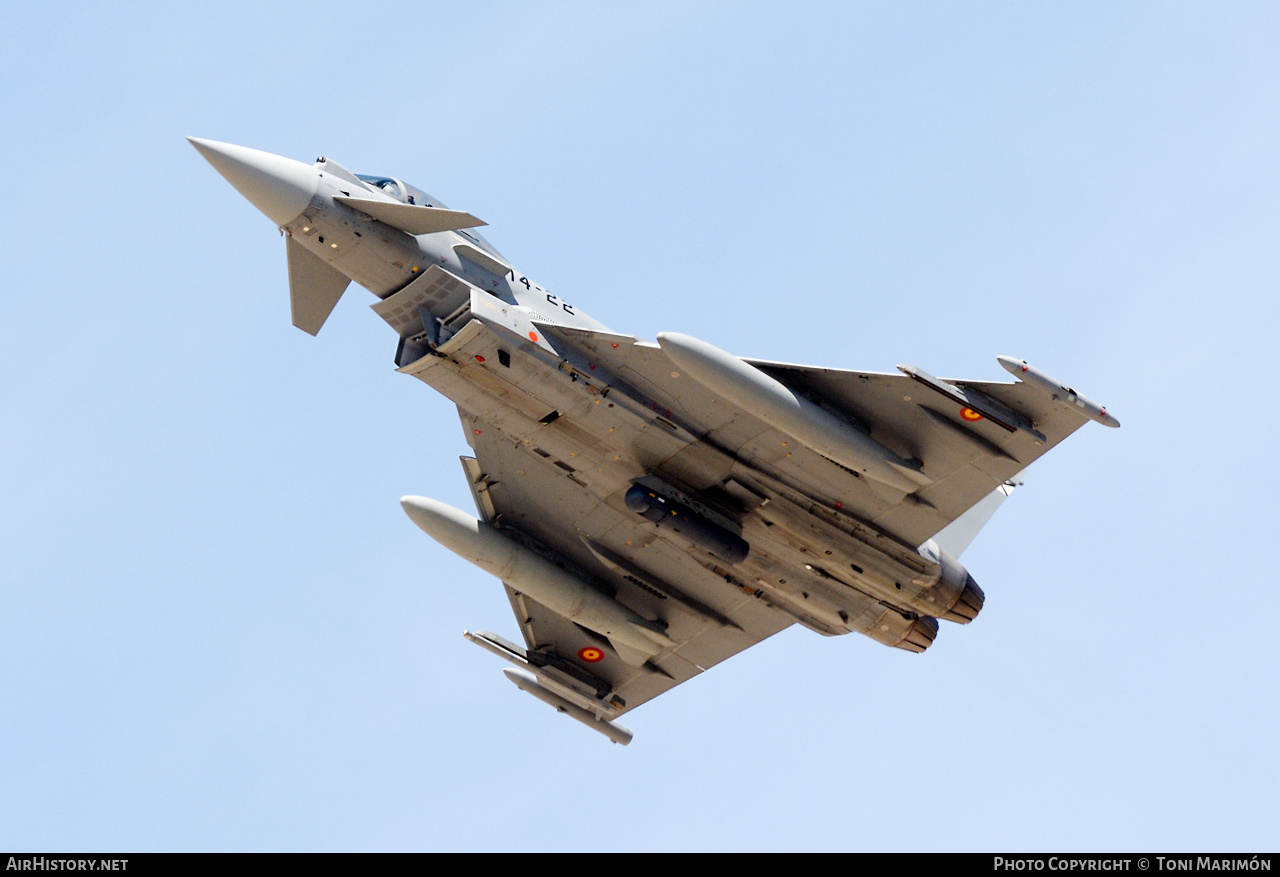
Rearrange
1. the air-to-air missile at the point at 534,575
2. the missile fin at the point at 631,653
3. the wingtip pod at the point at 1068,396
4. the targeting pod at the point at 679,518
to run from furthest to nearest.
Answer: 1. the missile fin at the point at 631,653
2. the air-to-air missile at the point at 534,575
3. the targeting pod at the point at 679,518
4. the wingtip pod at the point at 1068,396

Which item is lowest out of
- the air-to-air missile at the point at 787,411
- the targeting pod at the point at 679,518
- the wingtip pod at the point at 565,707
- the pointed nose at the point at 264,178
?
the wingtip pod at the point at 565,707

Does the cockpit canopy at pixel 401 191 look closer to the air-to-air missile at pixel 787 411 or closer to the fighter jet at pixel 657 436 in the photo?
the fighter jet at pixel 657 436

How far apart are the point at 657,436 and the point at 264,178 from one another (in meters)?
7.56

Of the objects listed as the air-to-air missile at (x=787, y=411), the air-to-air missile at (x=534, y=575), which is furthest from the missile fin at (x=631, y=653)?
the air-to-air missile at (x=787, y=411)

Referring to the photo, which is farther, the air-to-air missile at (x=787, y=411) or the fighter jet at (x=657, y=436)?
the fighter jet at (x=657, y=436)

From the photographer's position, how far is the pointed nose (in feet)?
68.3

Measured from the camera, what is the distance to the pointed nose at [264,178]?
20828 millimetres

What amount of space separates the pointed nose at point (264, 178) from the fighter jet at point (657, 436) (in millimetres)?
32

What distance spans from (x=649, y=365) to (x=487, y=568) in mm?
6010

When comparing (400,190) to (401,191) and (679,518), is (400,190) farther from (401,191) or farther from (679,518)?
(679,518)

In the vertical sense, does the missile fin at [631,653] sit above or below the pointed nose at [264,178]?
below

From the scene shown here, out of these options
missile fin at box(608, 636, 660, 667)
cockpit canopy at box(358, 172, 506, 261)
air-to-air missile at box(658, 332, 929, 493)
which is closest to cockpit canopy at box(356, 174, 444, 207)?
cockpit canopy at box(358, 172, 506, 261)
